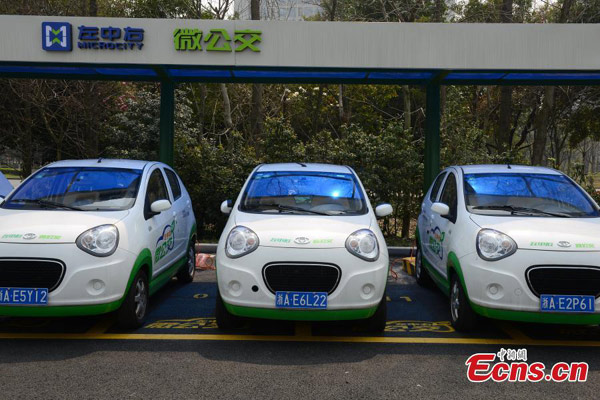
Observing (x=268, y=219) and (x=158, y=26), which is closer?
(x=268, y=219)

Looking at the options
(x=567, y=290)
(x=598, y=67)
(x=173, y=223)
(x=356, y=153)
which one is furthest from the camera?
(x=356, y=153)

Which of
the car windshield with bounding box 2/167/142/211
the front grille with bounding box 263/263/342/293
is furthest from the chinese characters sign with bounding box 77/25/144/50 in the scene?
the front grille with bounding box 263/263/342/293

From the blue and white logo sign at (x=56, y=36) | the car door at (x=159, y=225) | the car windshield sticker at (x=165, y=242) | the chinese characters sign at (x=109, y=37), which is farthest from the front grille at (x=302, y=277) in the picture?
the blue and white logo sign at (x=56, y=36)

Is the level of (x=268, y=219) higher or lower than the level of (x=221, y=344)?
higher

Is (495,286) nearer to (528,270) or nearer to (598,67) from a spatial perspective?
(528,270)

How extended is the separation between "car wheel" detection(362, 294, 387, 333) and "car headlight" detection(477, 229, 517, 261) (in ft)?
3.24

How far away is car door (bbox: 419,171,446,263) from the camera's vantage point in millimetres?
6926

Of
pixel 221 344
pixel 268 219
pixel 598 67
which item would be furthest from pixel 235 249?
pixel 598 67

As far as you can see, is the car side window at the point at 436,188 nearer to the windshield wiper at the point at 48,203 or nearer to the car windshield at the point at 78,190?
the car windshield at the point at 78,190

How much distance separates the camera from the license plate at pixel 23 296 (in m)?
4.54

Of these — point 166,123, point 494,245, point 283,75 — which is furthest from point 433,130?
point 494,245

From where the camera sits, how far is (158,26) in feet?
28.6

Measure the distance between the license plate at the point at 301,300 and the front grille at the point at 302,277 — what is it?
0.07m

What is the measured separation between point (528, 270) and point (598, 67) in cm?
563
